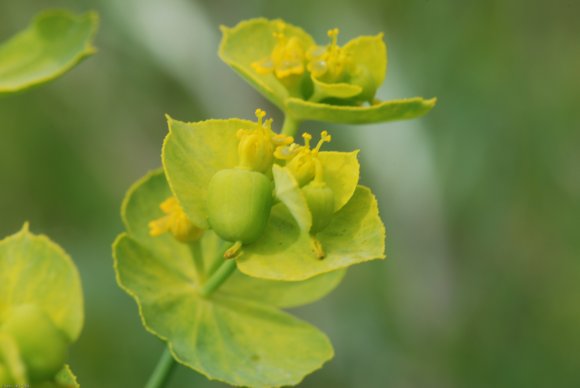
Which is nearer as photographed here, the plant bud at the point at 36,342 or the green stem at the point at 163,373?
the plant bud at the point at 36,342

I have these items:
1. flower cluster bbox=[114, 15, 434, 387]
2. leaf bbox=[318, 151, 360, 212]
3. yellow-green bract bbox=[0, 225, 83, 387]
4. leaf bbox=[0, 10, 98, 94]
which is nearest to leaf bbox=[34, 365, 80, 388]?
yellow-green bract bbox=[0, 225, 83, 387]

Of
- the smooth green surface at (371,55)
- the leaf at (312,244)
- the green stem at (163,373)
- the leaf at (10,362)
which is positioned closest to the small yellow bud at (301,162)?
the leaf at (312,244)

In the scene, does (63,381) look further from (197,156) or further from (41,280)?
(197,156)

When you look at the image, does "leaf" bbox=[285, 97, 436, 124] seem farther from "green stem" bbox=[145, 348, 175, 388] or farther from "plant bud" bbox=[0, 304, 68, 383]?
"plant bud" bbox=[0, 304, 68, 383]

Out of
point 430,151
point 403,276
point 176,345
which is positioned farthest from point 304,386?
point 176,345

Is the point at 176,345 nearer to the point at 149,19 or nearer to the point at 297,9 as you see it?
the point at 149,19

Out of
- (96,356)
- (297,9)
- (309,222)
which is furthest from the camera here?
(297,9)

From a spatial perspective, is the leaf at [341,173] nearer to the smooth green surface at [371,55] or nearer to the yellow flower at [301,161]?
the yellow flower at [301,161]
